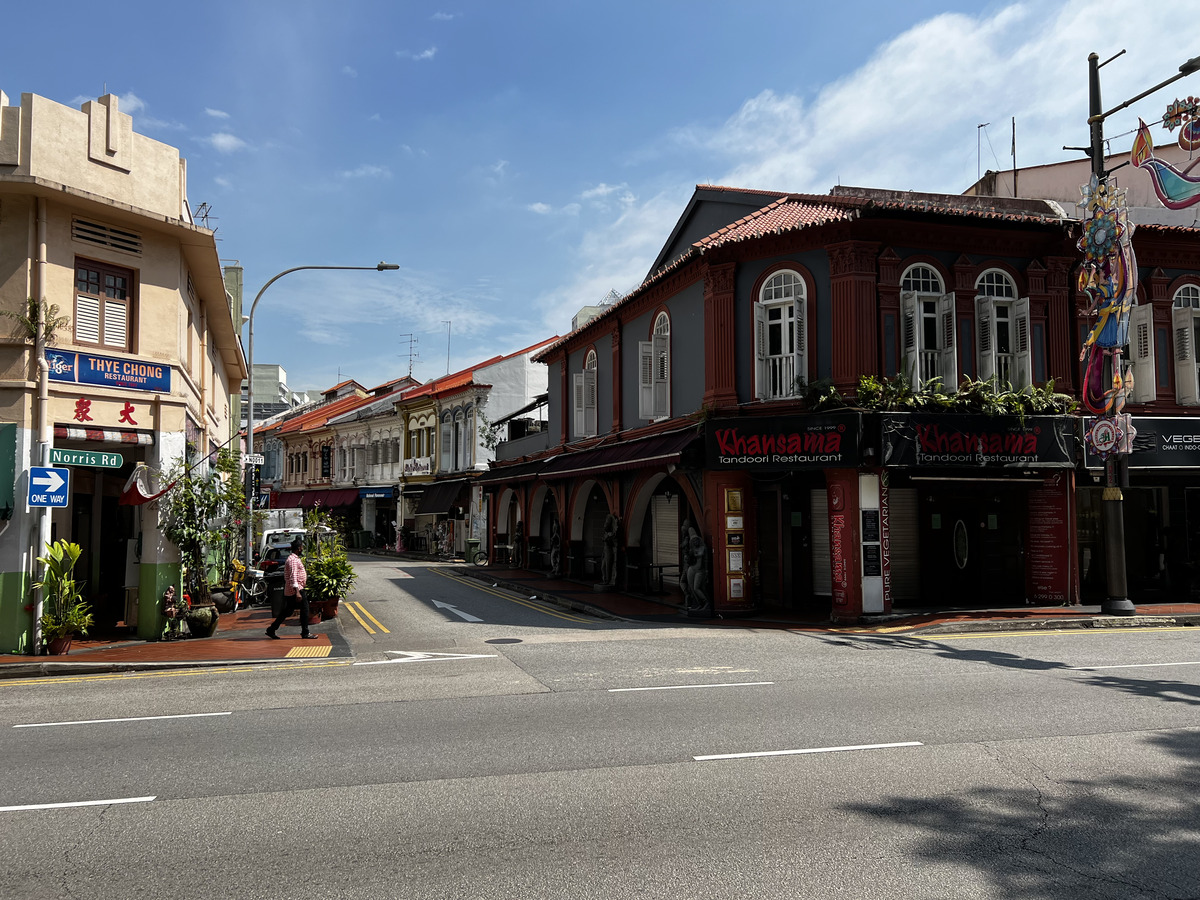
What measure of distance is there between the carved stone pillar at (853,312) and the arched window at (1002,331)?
249cm

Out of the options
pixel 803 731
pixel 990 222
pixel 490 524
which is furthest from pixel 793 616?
pixel 490 524

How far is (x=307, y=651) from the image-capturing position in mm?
13922

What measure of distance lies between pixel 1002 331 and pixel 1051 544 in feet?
14.7

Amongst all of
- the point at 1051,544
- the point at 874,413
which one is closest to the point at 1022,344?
the point at 874,413

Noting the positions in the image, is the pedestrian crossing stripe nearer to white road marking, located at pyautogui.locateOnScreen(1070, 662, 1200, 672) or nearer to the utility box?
the utility box

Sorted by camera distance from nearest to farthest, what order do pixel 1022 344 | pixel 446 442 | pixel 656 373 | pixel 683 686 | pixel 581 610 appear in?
1. pixel 683 686
2. pixel 1022 344
3. pixel 581 610
4. pixel 656 373
5. pixel 446 442

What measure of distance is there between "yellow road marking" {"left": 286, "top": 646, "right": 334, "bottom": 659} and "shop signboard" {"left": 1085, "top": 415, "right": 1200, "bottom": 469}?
16339 millimetres

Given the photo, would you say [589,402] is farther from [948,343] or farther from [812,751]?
[812,751]

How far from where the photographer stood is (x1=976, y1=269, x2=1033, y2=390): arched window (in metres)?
17.7

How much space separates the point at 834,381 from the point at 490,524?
2130 cm

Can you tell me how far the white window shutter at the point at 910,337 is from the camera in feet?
56.2

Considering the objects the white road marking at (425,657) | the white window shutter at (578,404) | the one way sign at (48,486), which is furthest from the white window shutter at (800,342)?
the one way sign at (48,486)

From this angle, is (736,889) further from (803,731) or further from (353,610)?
(353,610)

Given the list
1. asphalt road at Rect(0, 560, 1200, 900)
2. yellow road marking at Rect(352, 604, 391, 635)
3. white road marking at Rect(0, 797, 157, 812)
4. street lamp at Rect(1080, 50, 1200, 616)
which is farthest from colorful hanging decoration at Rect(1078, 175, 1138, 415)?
white road marking at Rect(0, 797, 157, 812)
